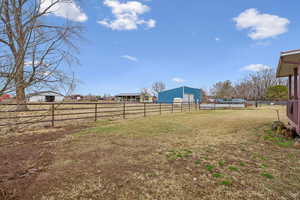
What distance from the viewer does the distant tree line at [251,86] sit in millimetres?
39188

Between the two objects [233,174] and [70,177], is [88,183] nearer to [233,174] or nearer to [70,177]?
[70,177]

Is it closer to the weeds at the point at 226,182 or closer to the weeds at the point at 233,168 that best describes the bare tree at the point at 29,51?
the weeds at the point at 226,182

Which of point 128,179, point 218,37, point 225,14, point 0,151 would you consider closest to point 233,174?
point 128,179

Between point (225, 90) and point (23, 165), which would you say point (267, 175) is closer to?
point (23, 165)

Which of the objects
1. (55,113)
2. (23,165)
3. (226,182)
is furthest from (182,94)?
(23,165)

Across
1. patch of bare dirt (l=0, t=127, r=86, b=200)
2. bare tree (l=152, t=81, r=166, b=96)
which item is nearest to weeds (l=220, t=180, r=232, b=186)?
patch of bare dirt (l=0, t=127, r=86, b=200)

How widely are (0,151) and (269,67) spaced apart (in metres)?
52.6

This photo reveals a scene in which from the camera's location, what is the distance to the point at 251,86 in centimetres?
4300

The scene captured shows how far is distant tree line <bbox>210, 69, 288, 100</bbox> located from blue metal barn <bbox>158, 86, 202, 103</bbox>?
12800mm

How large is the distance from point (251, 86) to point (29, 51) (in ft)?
170

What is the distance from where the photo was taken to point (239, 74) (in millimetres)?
45125

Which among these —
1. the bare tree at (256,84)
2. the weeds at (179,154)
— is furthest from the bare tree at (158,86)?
the weeds at (179,154)

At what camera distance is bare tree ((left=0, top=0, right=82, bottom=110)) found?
126 centimetres

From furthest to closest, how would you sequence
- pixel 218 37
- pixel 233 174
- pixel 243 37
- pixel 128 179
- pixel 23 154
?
pixel 218 37, pixel 243 37, pixel 23 154, pixel 233 174, pixel 128 179
